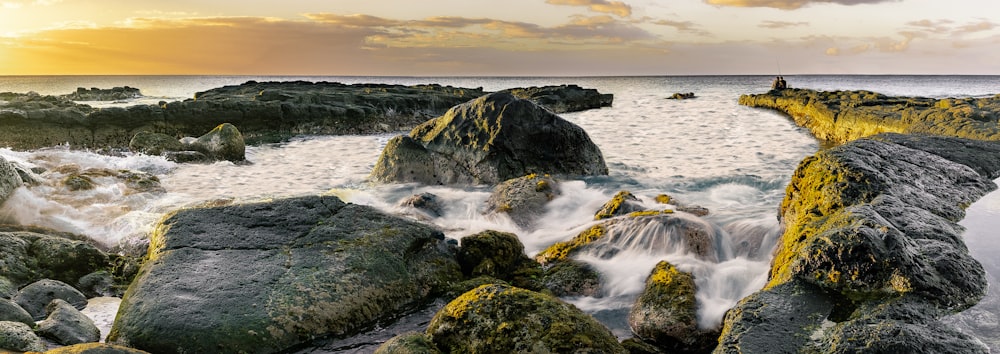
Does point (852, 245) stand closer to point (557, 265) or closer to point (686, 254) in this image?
point (686, 254)

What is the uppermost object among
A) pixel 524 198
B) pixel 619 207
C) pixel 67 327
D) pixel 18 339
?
pixel 619 207

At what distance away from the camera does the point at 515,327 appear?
4.21 meters

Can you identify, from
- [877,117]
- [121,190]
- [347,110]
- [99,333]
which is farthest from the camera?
[347,110]

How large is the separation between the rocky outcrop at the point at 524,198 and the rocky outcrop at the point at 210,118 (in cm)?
1326

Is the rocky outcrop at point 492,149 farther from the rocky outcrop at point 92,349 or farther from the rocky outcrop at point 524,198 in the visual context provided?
the rocky outcrop at point 92,349

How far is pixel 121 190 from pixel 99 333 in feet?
21.7

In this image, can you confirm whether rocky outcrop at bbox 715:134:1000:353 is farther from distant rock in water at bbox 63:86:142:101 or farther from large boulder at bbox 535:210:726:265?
distant rock in water at bbox 63:86:142:101

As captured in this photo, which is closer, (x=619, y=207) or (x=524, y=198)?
(x=619, y=207)

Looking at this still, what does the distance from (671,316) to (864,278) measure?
1545mm

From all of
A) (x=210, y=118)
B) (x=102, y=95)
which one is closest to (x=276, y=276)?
(x=210, y=118)

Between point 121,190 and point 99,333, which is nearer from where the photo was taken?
point 99,333

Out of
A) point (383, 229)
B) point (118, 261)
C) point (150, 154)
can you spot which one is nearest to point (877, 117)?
point (383, 229)

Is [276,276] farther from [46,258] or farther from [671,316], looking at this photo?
[671,316]

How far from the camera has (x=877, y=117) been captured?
56.4 ft
